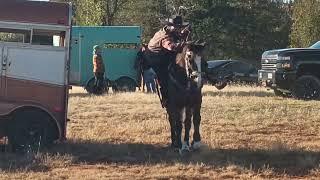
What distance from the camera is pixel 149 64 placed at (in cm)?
1181

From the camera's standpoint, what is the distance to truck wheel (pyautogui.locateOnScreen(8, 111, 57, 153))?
10859 millimetres

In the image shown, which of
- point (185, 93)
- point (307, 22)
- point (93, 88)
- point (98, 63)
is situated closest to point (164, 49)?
point (185, 93)

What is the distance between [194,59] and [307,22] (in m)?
29.2

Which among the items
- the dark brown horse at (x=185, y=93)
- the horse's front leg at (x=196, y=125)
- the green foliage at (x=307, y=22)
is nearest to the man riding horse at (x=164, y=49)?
→ the dark brown horse at (x=185, y=93)

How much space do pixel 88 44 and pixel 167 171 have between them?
16661mm

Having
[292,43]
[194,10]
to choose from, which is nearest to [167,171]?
[292,43]

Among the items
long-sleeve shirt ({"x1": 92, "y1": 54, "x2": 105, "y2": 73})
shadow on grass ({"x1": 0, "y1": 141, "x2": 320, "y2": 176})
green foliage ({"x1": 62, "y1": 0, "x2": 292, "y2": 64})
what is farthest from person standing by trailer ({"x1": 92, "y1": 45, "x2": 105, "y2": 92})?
green foliage ({"x1": 62, "y1": 0, "x2": 292, "y2": 64})

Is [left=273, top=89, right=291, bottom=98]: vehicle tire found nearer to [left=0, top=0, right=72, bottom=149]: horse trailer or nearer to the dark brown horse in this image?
the dark brown horse

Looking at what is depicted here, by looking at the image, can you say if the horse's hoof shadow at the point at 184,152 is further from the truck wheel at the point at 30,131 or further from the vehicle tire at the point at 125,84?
the vehicle tire at the point at 125,84

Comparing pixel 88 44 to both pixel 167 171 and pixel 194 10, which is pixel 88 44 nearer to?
pixel 167 171

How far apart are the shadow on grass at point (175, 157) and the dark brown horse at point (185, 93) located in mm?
315

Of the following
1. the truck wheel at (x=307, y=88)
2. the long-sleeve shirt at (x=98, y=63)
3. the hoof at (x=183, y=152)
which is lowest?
the hoof at (x=183, y=152)

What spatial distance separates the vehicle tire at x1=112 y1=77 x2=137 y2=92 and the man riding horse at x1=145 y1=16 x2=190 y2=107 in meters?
13.8

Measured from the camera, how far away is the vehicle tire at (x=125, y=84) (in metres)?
25.6
